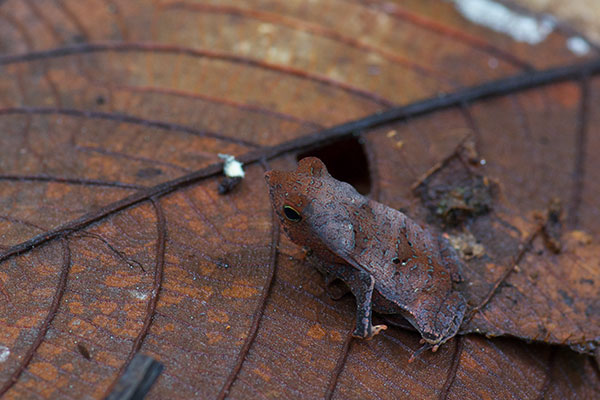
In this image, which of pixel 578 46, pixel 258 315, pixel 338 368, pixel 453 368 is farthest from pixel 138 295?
pixel 578 46

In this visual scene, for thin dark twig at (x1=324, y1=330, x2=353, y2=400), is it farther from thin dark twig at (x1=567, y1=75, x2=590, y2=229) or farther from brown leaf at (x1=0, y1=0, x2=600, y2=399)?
thin dark twig at (x1=567, y1=75, x2=590, y2=229)

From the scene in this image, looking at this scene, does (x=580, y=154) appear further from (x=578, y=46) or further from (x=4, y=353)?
(x=4, y=353)

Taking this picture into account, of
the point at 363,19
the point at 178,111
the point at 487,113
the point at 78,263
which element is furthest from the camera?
the point at 363,19

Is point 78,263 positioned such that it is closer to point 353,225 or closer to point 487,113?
point 353,225

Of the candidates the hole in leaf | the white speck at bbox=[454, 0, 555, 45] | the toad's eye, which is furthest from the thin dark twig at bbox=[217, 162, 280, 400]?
the white speck at bbox=[454, 0, 555, 45]

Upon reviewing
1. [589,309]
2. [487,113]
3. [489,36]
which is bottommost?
[589,309]

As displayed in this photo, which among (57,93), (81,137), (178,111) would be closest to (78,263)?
(81,137)
